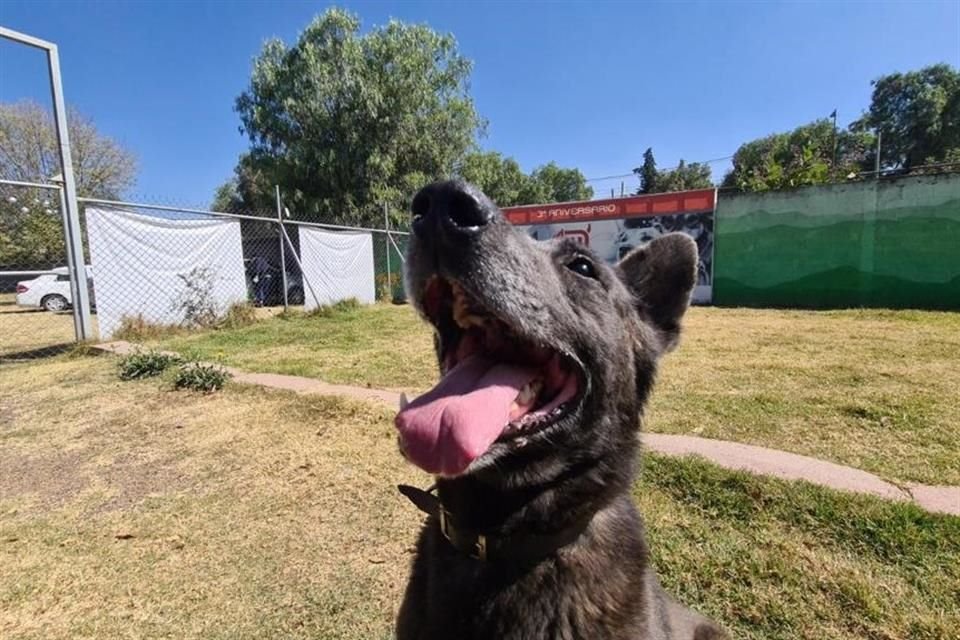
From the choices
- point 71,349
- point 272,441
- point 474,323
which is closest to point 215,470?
point 272,441

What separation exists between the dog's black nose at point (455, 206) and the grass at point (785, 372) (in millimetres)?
3124

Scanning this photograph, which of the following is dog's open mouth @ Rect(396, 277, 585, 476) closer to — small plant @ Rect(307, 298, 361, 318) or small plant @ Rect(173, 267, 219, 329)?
small plant @ Rect(173, 267, 219, 329)

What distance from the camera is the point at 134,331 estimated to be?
25.9 ft

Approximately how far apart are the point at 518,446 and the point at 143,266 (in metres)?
9.09

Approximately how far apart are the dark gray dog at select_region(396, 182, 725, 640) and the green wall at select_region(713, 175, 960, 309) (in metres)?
14.1

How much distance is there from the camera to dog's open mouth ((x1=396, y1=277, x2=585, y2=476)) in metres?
1.30

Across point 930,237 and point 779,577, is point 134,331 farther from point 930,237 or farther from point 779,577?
point 930,237

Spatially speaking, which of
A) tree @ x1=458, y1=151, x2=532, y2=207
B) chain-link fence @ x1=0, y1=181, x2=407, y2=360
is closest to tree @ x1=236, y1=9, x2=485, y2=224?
tree @ x1=458, y1=151, x2=532, y2=207

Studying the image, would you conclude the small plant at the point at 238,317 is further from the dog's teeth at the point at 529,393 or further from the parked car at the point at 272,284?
the dog's teeth at the point at 529,393

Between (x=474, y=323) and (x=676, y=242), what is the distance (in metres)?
1.04

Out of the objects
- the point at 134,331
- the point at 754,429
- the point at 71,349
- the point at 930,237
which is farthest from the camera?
the point at 930,237

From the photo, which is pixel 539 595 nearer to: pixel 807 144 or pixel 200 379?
pixel 200 379

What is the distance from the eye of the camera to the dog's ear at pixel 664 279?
2.05 metres

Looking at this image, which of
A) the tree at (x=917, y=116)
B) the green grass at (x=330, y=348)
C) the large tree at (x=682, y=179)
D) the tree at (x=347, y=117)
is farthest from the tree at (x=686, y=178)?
the green grass at (x=330, y=348)
